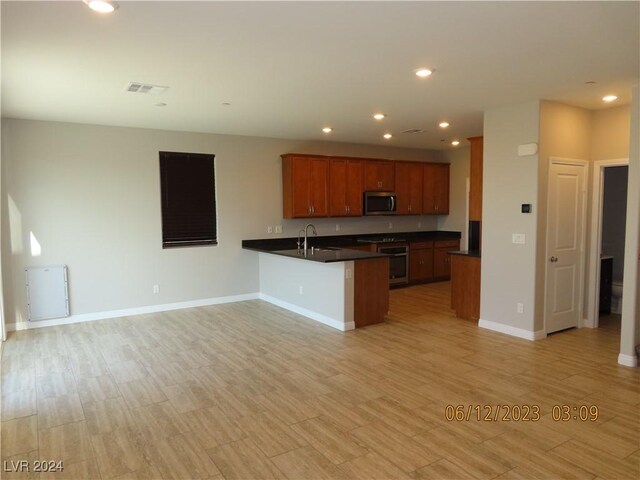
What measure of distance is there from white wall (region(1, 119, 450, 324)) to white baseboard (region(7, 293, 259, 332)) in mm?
67

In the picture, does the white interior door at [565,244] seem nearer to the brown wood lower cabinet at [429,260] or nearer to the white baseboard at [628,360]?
the white baseboard at [628,360]

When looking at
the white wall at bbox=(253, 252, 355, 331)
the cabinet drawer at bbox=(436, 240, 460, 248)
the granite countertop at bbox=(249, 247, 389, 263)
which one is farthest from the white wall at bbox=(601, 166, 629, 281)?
the white wall at bbox=(253, 252, 355, 331)

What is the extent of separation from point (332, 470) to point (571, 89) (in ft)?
13.9

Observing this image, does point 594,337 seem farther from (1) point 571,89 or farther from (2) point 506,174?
(1) point 571,89

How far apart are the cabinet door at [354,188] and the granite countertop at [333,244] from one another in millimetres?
554

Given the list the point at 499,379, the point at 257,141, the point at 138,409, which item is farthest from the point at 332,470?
the point at 257,141

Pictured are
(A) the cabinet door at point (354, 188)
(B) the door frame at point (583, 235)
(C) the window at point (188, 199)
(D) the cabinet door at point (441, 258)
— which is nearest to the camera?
(B) the door frame at point (583, 235)

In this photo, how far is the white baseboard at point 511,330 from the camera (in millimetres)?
5035

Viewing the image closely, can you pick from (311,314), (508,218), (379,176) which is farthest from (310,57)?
(379,176)

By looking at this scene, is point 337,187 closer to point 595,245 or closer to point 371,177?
point 371,177

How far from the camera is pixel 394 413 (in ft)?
10.7

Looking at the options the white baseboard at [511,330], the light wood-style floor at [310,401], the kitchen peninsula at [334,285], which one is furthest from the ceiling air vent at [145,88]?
the white baseboard at [511,330]

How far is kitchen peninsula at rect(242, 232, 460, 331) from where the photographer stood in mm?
5500

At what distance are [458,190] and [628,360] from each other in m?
5.58
